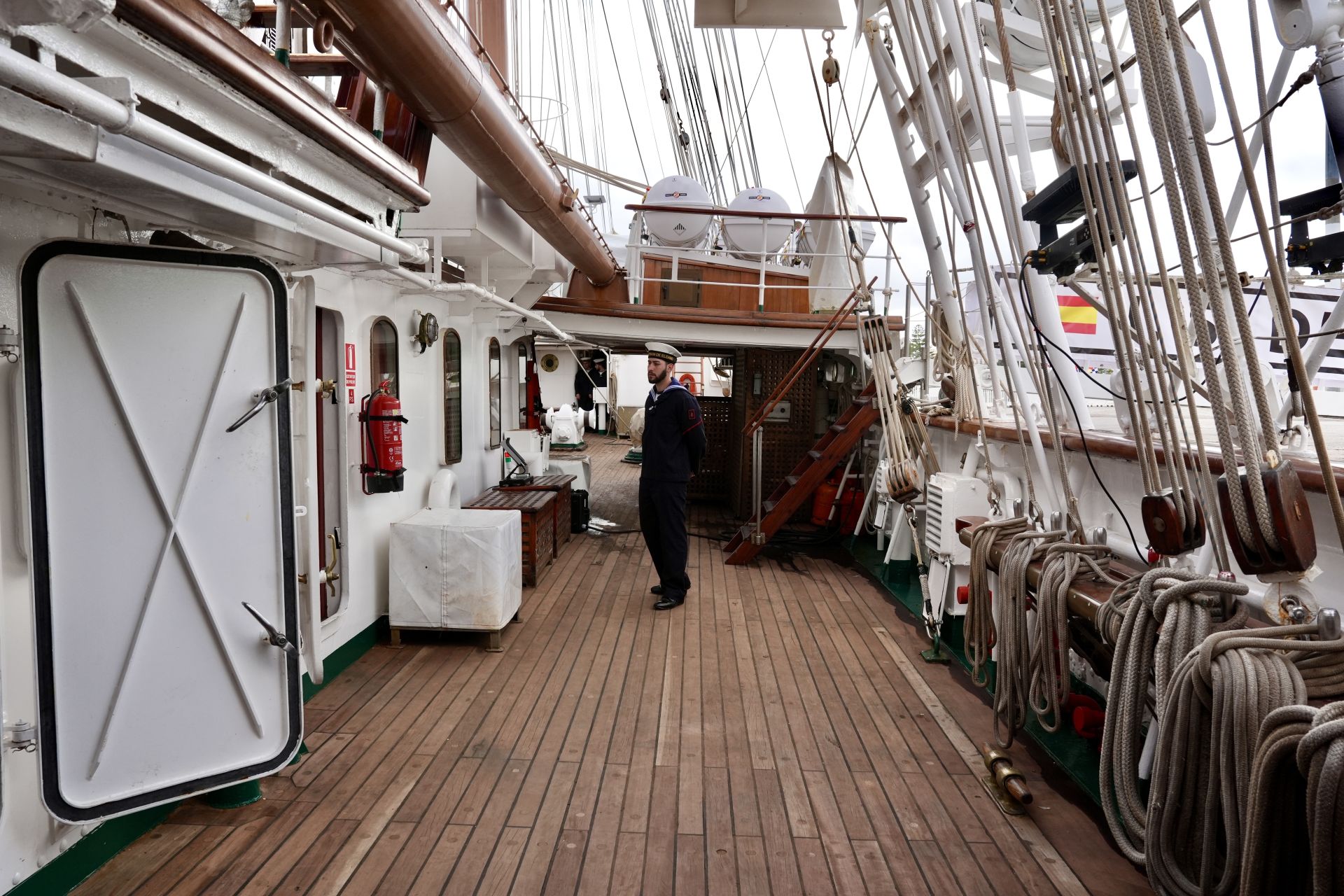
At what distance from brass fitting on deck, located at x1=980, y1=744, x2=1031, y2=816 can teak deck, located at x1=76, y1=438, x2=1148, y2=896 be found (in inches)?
1.9

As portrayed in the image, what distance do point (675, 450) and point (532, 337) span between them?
3623 millimetres

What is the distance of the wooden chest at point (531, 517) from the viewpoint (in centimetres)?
540

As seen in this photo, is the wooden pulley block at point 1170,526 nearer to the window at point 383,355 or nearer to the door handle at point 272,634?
the door handle at point 272,634

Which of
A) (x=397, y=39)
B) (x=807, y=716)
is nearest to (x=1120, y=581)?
(x=807, y=716)

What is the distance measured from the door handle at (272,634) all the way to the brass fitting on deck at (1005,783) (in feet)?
8.06

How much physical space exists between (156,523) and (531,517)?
3.13 metres

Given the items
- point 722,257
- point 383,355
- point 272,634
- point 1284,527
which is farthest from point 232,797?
point 722,257

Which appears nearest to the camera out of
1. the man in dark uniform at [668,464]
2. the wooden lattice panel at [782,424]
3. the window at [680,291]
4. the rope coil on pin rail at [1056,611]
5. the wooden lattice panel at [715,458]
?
the rope coil on pin rail at [1056,611]

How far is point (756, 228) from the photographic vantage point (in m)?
9.11

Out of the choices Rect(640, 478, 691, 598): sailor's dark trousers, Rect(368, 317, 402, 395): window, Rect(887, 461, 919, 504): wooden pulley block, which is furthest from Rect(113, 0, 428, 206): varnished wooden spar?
Rect(887, 461, 919, 504): wooden pulley block

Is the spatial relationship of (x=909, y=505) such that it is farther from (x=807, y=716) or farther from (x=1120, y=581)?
(x=1120, y=581)

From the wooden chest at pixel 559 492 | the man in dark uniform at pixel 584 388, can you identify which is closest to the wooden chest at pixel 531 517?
the wooden chest at pixel 559 492

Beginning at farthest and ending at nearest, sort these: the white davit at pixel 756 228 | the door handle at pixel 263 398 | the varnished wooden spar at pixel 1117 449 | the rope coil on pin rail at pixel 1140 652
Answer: the white davit at pixel 756 228 → the door handle at pixel 263 398 → the varnished wooden spar at pixel 1117 449 → the rope coil on pin rail at pixel 1140 652

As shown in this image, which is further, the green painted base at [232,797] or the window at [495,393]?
the window at [495,393]
